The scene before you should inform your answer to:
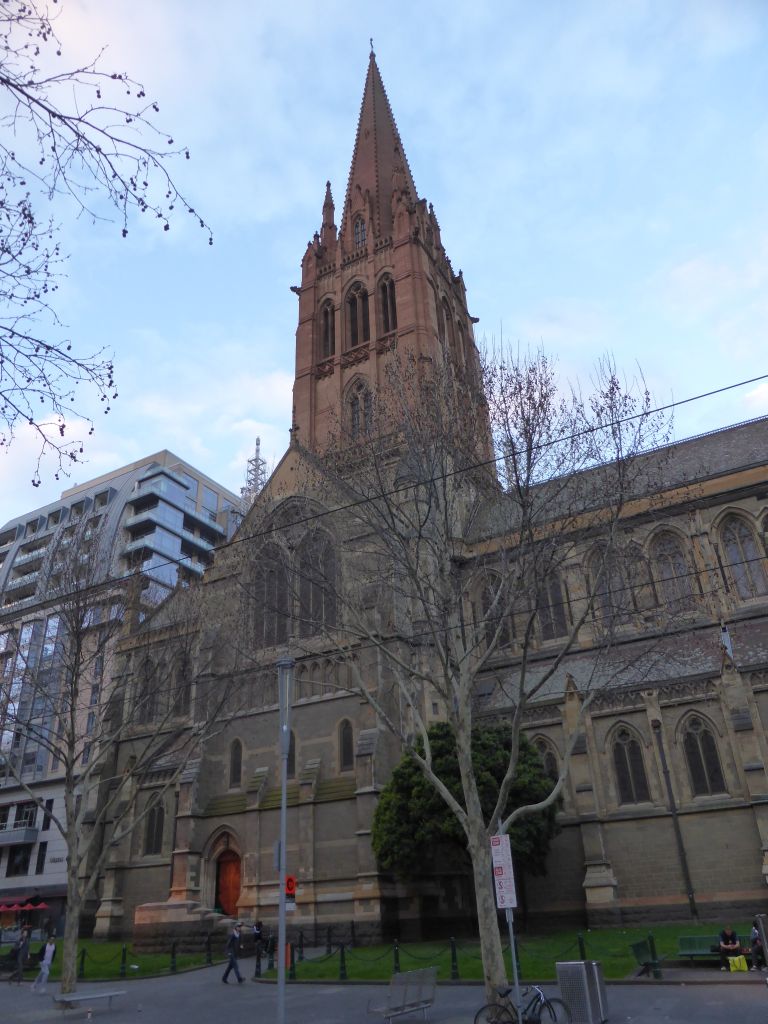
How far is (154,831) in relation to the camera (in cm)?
3206

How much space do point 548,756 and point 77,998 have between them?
53.2ft

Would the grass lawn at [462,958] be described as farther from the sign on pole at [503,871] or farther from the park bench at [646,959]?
the sign on pole at [503,871]

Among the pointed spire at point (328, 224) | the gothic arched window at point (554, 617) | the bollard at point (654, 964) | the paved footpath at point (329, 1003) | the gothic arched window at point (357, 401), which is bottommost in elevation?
the paved footpath at point (329, 1003)

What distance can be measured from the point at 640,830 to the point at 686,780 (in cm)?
214

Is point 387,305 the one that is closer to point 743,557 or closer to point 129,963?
point 743,557

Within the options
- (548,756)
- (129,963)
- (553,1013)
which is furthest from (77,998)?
(548,756)

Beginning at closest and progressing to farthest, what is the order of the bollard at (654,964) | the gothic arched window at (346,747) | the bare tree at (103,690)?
1. the bollard at (654,964)
2. the bare tree at (103,690)
3. the gothic arched window at (346,747)

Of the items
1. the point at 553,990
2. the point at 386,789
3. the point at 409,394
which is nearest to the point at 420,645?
the point at 386,789

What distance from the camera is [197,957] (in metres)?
24.0

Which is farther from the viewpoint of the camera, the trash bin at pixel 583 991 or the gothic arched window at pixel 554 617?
the gothic arched window at pixel 554 617

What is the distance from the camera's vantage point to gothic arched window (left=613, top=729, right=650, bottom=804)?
24547 mm

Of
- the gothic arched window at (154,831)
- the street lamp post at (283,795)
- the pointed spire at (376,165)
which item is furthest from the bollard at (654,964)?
the pointed spire at (376,165)

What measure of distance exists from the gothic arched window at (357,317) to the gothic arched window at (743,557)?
23216mm

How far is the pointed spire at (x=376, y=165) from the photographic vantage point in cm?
4866
